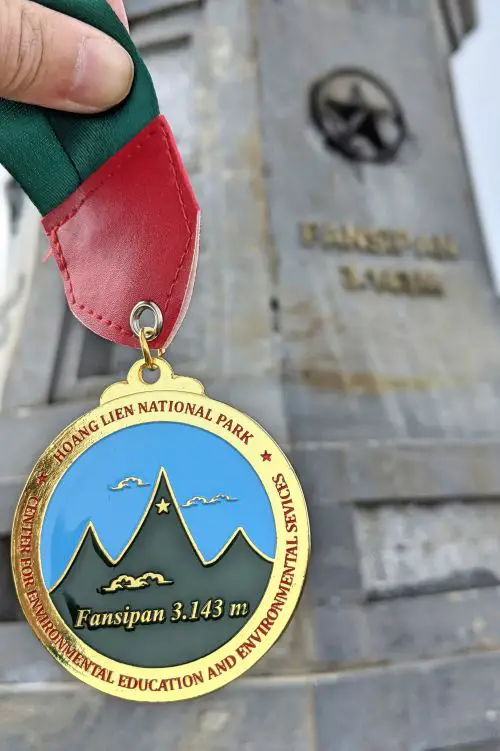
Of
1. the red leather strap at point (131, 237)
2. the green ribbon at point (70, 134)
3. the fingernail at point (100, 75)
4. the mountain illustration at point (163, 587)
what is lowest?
the mountain illustration at point (163, 587)

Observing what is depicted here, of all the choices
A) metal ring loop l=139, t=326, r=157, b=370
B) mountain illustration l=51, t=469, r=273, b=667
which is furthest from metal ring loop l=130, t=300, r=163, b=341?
mountain illustration l=51, t=469, r=273, b=667

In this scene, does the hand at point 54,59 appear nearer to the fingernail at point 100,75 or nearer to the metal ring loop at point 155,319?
the fingernail at point 100,75

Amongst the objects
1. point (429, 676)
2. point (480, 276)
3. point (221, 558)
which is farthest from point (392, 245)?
point (221, 558)

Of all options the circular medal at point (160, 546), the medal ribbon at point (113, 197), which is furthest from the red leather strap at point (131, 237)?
the circular medal at point (160, 546)

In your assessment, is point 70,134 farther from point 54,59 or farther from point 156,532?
point 156,532

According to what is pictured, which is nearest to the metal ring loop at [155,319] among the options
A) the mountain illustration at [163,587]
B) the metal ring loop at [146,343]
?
the metal ring loop at [146,343]

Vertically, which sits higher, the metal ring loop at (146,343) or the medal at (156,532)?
the metal ring loop at (146,343)

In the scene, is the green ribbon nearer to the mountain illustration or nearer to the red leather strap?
the red leather strap
